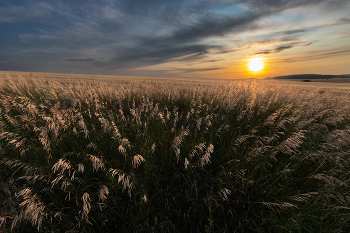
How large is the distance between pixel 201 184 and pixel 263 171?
927mm

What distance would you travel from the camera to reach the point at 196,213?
176 cm

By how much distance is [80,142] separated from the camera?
2.87 m

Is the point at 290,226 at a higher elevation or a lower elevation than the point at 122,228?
higher

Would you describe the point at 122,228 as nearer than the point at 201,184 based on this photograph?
Yes

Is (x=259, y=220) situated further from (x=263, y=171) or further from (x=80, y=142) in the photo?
(x=80, y=142)

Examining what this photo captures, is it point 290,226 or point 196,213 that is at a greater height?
point 290,226

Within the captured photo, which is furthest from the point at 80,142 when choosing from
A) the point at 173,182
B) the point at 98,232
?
the point at 173,182

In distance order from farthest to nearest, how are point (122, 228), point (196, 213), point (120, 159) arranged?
point (120, 159), point (196, 213), point (122, 228)

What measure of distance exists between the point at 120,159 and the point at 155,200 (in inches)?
35.1

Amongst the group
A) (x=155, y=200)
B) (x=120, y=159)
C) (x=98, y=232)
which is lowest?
(x=98, y=232)

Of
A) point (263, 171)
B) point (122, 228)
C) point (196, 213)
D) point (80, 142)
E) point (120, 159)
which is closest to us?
point (122, 228)

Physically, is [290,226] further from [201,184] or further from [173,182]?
[173,182]

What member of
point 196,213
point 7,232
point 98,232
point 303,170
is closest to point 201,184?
point 196,213

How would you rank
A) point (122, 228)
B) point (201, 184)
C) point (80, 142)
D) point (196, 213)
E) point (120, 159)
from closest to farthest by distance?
point (122, 228) < point (196, 213) < point (201, 184) < point (120, 159) < point (80, 142)
